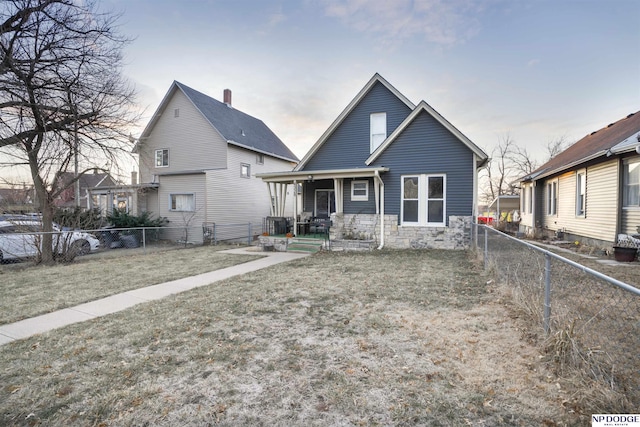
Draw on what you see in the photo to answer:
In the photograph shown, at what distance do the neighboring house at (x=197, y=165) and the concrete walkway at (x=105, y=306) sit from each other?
9.23 m

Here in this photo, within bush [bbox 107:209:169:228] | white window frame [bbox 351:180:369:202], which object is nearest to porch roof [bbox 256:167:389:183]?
white window frame [bbox 351:180:369:202]

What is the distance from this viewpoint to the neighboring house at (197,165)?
56.3ft

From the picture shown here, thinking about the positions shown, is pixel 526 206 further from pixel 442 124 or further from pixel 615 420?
pixel 615 420

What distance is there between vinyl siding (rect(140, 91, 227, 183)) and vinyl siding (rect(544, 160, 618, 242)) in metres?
16.7

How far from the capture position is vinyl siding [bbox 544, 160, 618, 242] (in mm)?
10086

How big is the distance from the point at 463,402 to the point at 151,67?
15.6 m

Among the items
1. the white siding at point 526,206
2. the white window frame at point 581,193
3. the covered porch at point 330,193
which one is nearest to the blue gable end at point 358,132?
the covered porch at point 330,193

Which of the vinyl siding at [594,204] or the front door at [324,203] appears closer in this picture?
the vinyl siding at [594,204]

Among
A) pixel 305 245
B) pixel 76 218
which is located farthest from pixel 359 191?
pixel 76 218

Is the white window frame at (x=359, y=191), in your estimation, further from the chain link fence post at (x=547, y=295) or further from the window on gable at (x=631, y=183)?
the chain link fence post at (x=547, y=295)

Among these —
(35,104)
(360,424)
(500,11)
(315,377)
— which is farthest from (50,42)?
(500,11)

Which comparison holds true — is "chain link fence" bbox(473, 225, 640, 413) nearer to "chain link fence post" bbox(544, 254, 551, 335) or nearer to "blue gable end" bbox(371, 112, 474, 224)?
"chain link fence post" bbox(544, 254, 551, 335)

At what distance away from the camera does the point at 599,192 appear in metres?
10.9

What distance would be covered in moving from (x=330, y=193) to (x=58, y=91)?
10389mm
